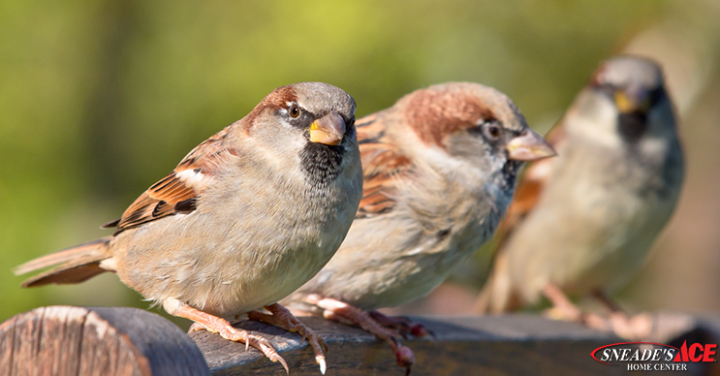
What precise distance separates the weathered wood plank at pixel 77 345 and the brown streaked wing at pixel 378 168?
3.70ft

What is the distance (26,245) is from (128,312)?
505 cm

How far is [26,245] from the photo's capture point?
219 inches

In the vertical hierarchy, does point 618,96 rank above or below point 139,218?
above

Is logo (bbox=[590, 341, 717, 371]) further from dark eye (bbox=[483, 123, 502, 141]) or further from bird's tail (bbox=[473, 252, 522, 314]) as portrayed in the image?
bird's tail (bbox=[473, 252, 522, 314])

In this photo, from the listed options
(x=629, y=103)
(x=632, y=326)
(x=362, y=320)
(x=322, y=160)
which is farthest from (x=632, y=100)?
(x=322, y=160)

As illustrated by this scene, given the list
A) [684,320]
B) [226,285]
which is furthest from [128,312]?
[684,320]

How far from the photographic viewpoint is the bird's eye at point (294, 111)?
61.5 inches

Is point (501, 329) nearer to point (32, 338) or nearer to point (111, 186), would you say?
point (32, 338)

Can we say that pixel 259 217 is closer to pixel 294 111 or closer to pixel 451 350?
pixel 294 111

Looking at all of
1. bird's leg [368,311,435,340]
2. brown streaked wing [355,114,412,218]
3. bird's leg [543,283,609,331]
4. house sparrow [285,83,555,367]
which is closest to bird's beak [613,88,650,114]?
bird's leg [543,283,609,331]

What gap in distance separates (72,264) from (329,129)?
2.66ft

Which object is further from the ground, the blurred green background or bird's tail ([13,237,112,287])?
the blurred green background

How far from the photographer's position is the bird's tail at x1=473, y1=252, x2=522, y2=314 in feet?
11.9

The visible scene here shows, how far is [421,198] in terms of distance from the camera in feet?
6.79
